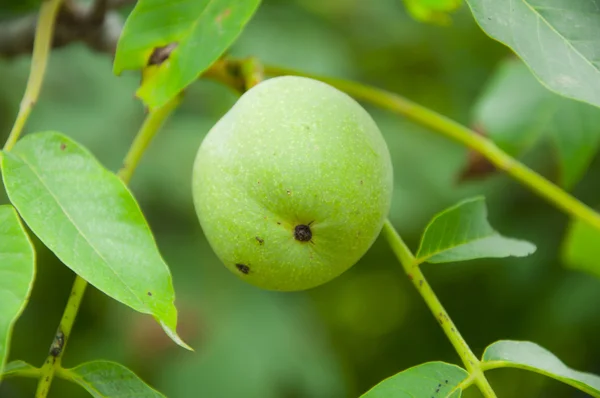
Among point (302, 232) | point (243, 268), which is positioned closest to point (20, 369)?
point (243, 268)

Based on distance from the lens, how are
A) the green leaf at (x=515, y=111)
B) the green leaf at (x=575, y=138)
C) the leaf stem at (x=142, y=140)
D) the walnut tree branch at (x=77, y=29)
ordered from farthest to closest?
1. the green leaf at (x=515, y=111)
2. the green leaf at (x=575, y=138)
3. the walnut tree branch at (x=77, y=29)
4. the leaf stem at (x=142, y=140)

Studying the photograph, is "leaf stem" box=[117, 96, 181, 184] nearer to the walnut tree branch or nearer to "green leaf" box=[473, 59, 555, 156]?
the walnut tree branch

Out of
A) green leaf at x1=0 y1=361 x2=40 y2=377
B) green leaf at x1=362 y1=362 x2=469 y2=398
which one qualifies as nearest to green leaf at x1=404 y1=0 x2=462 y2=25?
green leaf at x1=362 y1=362 x2=469 y2=398

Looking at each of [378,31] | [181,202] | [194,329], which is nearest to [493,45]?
[378,31]

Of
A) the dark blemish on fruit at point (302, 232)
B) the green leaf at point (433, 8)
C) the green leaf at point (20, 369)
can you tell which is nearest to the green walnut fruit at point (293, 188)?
the dark blemish on fruit at point (302, 232)

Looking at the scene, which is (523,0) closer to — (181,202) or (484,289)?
(181,202)

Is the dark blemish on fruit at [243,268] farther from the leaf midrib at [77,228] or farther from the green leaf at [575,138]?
the green leaf at [575,138]
